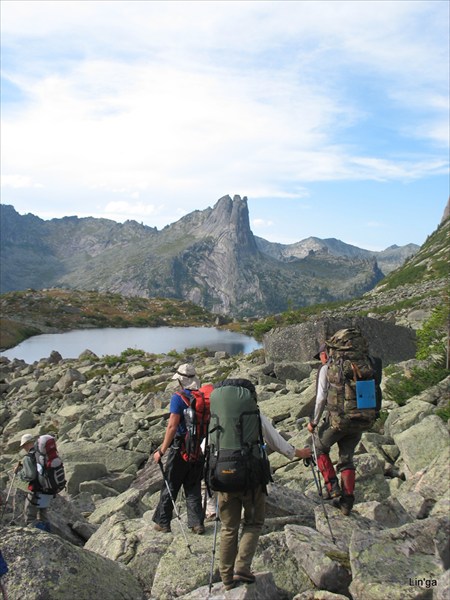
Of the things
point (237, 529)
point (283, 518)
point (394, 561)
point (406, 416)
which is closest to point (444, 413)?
point (406, 416)

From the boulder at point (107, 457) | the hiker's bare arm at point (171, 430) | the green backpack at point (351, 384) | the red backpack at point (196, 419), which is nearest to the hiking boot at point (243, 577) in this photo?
the red backpack at point (196, 419)

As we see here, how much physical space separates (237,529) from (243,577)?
0.47 metres

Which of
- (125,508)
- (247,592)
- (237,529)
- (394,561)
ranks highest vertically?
(237,529)

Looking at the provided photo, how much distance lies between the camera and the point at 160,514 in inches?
295

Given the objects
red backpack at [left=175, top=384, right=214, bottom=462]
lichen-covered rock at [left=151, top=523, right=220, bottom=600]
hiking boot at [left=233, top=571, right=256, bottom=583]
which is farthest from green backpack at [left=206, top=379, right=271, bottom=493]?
red backpack at [left=175, top=384, right=214, bottom=462]

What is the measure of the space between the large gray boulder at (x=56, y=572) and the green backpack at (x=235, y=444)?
164 cm

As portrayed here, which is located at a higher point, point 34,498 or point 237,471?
point 237,471

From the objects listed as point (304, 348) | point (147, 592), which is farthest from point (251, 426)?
point (304, 348)

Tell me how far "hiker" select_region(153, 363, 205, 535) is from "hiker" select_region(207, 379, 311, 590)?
1600 millimetres

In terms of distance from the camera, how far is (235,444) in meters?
5.49

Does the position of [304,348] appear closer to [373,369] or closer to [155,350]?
[373,369]

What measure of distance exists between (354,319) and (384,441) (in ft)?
37.0

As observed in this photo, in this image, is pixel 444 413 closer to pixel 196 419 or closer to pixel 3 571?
pixel 196 419

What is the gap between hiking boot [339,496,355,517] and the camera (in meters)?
7.34
